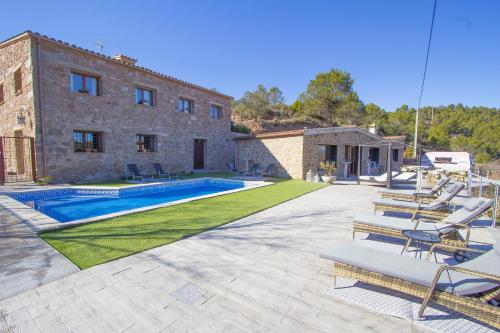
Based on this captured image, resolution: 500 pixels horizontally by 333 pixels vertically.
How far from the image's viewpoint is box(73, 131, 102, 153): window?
1234 centimetres

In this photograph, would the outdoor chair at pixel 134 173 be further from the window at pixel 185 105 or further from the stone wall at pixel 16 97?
the window at pixel 185 105

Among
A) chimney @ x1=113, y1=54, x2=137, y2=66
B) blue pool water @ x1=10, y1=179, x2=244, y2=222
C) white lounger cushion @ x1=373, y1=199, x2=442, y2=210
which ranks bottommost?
blue pool water @ x1=10, y1=179, x2=244, y2=222

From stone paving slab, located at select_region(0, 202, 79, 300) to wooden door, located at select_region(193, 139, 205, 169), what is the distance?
46.6 ft

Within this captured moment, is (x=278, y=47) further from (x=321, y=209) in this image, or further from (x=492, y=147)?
(x=492, y=147)

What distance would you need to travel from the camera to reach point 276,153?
16453 millimetres

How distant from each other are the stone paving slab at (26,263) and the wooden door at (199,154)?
14.2m

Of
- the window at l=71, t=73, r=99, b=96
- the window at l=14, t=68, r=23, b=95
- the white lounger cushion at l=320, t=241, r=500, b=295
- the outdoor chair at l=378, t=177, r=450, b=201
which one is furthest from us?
the window at l=71, t=73, r=99, b=96

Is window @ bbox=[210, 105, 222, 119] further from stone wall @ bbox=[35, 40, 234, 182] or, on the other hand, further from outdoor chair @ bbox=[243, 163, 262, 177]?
outdoor chair @ bbox=[243, 163, 262, 177]

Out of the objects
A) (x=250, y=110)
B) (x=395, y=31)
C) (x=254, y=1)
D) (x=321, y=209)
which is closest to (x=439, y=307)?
(x=321, y=209)

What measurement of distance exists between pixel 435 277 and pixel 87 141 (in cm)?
1505

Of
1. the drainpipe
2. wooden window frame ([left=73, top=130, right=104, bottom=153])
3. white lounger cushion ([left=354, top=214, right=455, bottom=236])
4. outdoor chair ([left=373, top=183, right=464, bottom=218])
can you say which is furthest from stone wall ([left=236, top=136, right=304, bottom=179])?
the drainpipe

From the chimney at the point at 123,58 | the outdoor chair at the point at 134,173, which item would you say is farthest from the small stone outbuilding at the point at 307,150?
the chimney at the point at 123,58

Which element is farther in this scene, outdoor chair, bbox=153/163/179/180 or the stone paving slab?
outdoor chair, bbox=153/163/179/180

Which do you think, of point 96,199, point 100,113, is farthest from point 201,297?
point 100,113
